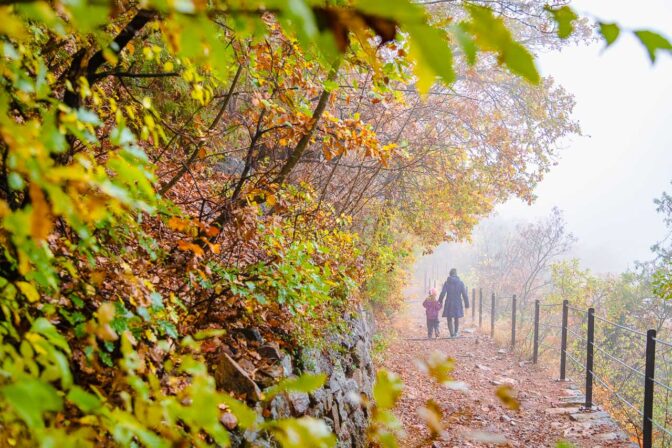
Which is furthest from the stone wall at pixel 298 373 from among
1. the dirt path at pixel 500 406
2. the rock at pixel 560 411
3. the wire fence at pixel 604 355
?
the wire fence at pixel 604 355

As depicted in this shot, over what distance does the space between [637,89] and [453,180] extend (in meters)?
179

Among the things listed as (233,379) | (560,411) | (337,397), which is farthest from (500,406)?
(233,379)

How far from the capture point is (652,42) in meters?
0.69

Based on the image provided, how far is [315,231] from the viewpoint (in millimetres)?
4973

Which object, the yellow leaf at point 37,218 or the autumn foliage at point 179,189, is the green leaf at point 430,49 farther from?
the yellow leaf at point 37,218

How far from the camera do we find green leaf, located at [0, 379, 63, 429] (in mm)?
608

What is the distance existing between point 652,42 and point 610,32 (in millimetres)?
117

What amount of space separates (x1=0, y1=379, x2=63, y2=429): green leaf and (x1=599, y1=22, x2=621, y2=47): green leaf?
1.06 metres

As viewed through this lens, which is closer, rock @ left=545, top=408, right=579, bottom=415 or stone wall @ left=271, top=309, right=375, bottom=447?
stone wall @ left=271, top=309, right=375, bottom=447

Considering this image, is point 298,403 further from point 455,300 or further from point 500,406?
point 455,300

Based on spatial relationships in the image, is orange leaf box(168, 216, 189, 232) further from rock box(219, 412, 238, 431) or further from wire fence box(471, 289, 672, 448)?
wire fence box(471, 289, 672, 448)

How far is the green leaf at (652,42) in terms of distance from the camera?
0.68 metres

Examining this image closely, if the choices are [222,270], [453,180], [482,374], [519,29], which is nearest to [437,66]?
[222,270]

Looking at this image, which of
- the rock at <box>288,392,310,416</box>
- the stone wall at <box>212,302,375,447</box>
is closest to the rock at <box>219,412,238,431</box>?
the stone wall at <box>212,302,375,447</box>
